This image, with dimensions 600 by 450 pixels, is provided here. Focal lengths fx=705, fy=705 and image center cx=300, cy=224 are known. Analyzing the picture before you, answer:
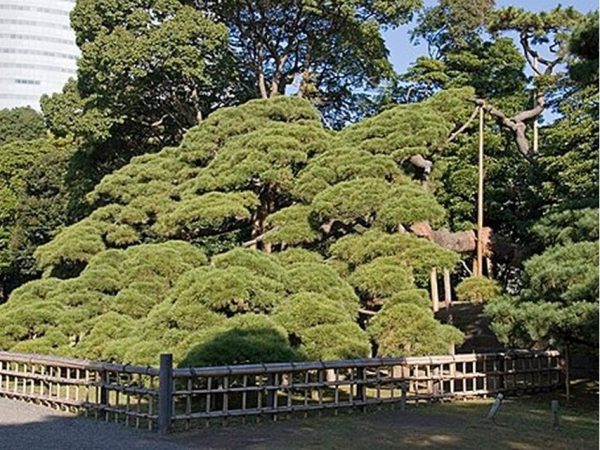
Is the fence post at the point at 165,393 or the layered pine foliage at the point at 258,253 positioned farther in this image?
the layered pine foliage at the point at 258,253

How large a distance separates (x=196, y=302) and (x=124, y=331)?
1612mm

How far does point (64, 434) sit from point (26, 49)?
65696mm

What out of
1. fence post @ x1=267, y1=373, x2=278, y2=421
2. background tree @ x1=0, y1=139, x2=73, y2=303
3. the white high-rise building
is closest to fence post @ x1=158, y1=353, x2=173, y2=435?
fence post @ x1=267, y1=373, x2=278, y2=421

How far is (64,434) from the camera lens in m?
6.51

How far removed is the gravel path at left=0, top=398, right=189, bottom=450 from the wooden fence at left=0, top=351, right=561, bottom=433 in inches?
10.9

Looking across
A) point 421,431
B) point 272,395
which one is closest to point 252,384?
point 272,395

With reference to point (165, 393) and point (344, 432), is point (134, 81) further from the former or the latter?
point (344, 432)

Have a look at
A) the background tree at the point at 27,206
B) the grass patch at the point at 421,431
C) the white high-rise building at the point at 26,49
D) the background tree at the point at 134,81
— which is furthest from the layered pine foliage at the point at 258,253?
the white high-rise building at the point at 26,49

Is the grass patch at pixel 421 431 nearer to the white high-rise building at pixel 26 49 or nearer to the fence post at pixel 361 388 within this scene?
the fence post at pixel 361 388

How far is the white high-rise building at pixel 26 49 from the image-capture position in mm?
64250

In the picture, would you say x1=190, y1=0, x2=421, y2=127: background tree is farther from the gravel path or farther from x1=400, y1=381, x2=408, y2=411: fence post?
the gravel path

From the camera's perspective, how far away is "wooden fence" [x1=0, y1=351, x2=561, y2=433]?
700 centimetres

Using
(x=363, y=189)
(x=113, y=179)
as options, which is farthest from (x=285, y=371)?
(x=113, y=179)

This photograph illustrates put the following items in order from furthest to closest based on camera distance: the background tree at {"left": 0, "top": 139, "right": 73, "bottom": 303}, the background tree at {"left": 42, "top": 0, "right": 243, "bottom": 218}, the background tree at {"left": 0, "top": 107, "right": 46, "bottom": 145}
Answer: the background tree at {"left": 0, "top": 107, "right": 46, "bottom": 145}, the background tree at {"left": 0, "top": 139, "right": 73, "bottom": 303}, the background tree at {"left": 42, "top": 0, "right": 243, "bottom": 218}
